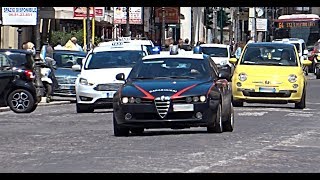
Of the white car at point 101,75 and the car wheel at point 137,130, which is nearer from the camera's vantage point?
the car wheel at point 137,130

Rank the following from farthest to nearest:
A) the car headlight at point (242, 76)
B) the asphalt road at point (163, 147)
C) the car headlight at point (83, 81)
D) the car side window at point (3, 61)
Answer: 1. the car headlight at point (242, 76)
2. the car headlight at point (83, 81)
3. the car side window at point (3, 61)
4. the asphalt road at point (163, 147)

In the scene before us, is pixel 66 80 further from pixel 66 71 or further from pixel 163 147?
pixel 163 147

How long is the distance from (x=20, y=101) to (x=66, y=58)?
258 inches

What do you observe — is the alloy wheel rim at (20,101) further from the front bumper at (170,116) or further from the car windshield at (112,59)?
the front bumper at (170,116)

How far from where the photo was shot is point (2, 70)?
2486 cm

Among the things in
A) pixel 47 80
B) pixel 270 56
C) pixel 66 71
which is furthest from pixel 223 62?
pixel 270 56

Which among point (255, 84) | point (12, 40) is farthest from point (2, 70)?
point (12, 40)

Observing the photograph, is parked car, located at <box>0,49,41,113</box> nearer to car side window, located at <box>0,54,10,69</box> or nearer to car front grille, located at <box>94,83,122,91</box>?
car side window, located at <box>0,54,10,69</box>

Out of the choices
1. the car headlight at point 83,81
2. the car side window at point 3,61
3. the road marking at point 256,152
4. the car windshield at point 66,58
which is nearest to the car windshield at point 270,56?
the car headlight at point 83,81

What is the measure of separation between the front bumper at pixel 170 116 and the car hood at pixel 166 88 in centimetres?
18

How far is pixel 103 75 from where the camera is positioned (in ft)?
81.0

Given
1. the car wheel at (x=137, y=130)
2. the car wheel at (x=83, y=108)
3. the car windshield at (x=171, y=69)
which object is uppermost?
the car windshield at (x=171, y=69)

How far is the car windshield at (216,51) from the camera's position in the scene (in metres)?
44.4
